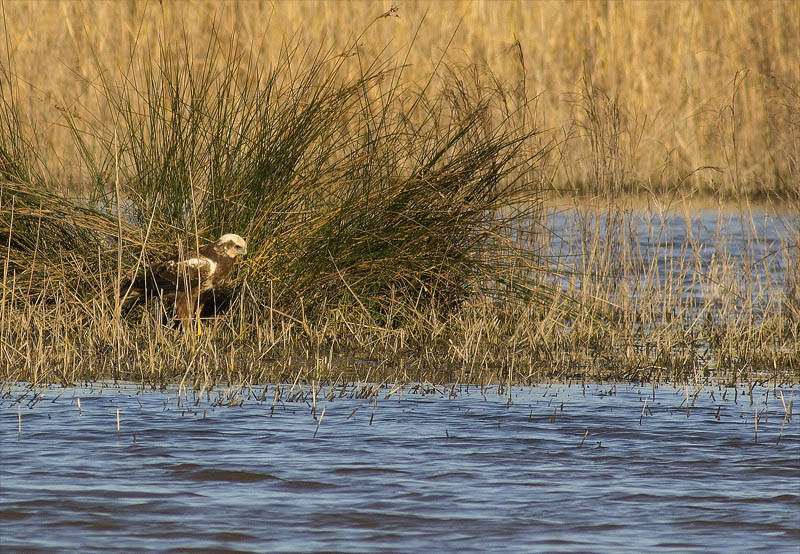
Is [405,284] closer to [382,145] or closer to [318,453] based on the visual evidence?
[382,145]

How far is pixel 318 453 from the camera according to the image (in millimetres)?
4266

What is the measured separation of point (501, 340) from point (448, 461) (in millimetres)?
2406

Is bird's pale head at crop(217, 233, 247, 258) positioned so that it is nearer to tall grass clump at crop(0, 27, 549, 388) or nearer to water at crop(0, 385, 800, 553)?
tall grass clump at crop(0, 27, 549, 388)

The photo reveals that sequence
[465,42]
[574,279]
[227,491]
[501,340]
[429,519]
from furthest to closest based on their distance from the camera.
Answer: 1. [465,42]
2. [574,279]
3. [501,340]
4. [227,491]
5. [429,519]

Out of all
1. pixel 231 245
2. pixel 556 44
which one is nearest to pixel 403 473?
pixel 231 245

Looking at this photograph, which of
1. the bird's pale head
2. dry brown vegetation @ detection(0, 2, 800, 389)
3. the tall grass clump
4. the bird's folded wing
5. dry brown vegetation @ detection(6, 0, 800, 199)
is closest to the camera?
Result: dry brown vegetation @ detection(0, 2, 800, 389)

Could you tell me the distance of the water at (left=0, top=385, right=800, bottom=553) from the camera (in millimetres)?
3439

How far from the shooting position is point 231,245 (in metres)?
6.26

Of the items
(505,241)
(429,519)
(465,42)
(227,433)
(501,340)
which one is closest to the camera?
(429,519)

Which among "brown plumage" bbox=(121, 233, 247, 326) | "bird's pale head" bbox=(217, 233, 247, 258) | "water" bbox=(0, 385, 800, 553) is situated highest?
"bird's pale head" bbox=(217, 233, 247, 258)

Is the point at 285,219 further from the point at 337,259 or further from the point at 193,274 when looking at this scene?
the point at 193,274

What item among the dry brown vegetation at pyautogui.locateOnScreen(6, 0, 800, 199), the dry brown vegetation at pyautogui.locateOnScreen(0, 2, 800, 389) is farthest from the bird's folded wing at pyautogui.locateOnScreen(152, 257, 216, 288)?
the dry brown vegetation at pyautogui.locateOnScreen(6, 0, 800, 199)

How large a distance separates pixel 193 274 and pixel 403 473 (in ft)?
8.11

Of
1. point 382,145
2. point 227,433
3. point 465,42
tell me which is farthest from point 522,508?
point 465,42
